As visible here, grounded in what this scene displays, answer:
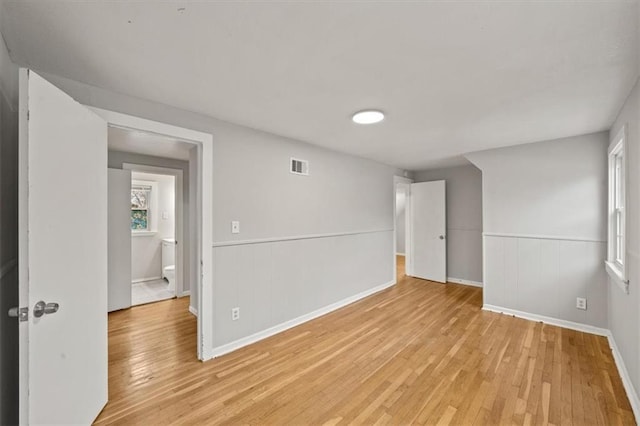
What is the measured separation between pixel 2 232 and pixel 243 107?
1.72m

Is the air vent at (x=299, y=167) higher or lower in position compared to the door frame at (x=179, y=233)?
higher

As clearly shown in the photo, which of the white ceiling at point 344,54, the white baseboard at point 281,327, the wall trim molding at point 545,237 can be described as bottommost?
the white baseboard at point 281,327

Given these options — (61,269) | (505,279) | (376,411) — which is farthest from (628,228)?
(61,269)

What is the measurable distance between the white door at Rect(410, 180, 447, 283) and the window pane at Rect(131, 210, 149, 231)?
223 inches

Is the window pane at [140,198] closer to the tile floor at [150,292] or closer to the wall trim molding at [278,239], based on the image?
the tile floor at [150,292]

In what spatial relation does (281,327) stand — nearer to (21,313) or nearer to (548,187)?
(21,313)

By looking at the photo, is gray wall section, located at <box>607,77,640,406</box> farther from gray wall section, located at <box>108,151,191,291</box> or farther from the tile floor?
the tile floor

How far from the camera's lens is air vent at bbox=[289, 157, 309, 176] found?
129 inches

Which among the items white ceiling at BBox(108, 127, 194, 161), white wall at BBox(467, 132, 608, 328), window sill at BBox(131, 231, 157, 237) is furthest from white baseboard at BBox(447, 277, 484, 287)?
window sill at BBox(131, 231, 157, 237)

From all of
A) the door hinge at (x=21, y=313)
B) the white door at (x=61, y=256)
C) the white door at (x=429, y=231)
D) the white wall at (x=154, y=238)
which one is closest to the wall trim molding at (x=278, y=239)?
the white door at (x=61, y=256)

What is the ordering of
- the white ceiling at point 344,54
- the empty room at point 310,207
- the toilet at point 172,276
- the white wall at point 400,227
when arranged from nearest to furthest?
the white ceiling at point 344,54
the empty room at point 310,207
the toilet at point 172,276
the white wall at point 400,227

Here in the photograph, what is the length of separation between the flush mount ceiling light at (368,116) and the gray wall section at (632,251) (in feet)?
5.79

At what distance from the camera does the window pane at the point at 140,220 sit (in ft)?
17.9

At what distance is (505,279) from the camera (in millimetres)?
3652
